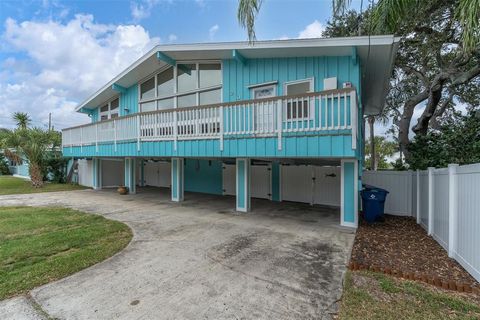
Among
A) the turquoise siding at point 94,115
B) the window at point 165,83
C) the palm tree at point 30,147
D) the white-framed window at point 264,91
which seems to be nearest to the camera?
the white-framed window at point 264,91

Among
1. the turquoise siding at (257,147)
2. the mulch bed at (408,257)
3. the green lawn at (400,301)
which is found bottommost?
the mulch bed at (408,257)

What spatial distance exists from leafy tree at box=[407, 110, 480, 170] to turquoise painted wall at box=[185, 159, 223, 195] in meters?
8.38

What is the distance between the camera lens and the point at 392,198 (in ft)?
28.1

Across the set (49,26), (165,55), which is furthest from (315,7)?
(49,26)

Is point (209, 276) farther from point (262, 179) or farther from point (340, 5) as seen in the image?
point (262, 179)

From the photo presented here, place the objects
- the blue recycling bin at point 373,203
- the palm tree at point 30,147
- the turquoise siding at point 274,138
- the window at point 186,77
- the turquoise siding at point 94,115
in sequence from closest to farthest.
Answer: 1. the turquoise siding at point 274,138
2. the blue recycling bin at point 373,203
3. the window at point 186,77
4. the palm tree at point 30,147
5. the turquoise siding at point 94,115

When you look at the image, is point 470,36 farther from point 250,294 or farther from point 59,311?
point 59,311

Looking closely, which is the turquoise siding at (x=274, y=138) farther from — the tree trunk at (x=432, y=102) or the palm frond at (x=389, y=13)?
the tree trunk at (x=432, y=102)

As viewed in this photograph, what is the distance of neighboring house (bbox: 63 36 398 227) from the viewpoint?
20.7 feet

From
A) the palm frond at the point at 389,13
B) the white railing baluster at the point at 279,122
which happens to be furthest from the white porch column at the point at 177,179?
the palm frond at the point at 389,13

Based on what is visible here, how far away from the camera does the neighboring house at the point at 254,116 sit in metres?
6.32

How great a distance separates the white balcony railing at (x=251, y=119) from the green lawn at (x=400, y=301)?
303cm

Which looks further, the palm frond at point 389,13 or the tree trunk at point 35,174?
the tree trunk at point 35,174

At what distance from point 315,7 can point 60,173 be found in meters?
18.2
